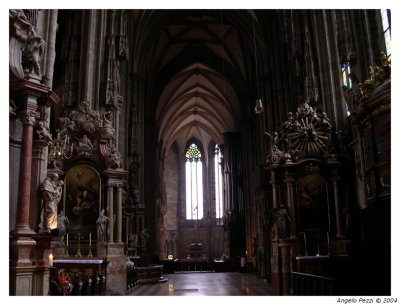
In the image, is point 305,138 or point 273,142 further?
point 273,142

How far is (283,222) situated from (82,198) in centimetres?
740

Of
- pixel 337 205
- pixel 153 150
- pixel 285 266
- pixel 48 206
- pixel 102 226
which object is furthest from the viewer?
pixel 153 150

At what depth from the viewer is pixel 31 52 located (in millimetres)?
8656

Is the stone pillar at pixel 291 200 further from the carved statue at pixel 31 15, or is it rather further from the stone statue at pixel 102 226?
the carved statue at pixel 31 15

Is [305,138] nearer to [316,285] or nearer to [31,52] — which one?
[316,285]

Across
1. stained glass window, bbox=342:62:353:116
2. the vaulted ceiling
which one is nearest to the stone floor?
stained glass window, bbox=342:62:353:116

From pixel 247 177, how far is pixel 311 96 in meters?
17.5

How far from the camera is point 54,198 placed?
908 centimetres

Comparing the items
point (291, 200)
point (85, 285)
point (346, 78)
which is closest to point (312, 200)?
point (291, 200)

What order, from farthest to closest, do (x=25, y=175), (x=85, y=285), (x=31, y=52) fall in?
(x=85, y=285)
(x=31, y=52)
(x=25, y=175)

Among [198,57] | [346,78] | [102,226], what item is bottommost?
[102,226]

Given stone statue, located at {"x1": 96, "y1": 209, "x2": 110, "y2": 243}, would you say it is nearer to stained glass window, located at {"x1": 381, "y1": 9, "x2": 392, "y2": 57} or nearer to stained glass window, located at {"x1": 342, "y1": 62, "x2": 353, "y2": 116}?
stained glass window, located at {"x1": 342, "y1": 62, "x2": 353, "y2": 116}

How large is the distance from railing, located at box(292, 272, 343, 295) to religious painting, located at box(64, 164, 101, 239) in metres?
8.58

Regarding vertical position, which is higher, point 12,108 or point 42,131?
point 12,108
